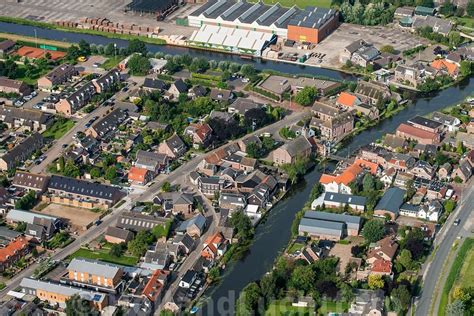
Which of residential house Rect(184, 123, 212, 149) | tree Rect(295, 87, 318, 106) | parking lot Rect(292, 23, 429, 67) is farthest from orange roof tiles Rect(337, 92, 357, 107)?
residential house Rect(184, 123, 212, 149)

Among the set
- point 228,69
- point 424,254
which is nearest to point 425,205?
point 424,254

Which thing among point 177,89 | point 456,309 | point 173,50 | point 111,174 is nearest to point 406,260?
point 456,309

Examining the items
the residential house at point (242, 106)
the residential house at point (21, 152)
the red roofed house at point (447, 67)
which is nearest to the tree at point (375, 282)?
the residential house at point (242, 106)

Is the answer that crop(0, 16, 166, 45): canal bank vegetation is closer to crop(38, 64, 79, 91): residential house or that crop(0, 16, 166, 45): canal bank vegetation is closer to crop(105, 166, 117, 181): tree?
crop(38, 64, 79, 91): residential house

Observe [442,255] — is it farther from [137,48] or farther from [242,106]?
[137,48]

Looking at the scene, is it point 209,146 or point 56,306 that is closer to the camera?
point 56,306

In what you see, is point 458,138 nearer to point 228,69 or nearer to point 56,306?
point 228,69

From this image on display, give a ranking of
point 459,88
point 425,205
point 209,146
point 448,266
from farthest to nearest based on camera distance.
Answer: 1. point 459,88
2. point 209,146
3. point 425,205
4. point 448,266

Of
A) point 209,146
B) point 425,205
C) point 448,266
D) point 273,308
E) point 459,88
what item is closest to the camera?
point 273,308
